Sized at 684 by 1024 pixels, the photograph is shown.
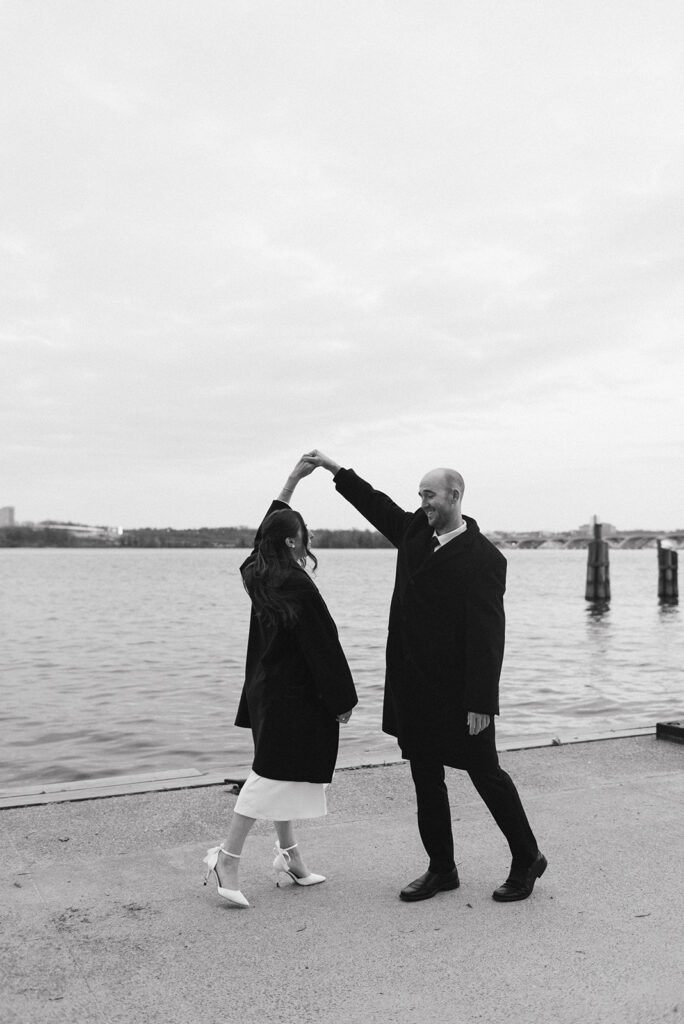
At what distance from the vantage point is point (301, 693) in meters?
4.61

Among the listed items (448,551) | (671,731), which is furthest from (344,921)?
(671,731)

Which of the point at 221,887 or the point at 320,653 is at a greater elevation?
the point at 320,653

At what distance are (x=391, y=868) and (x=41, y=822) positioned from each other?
209 centimetres

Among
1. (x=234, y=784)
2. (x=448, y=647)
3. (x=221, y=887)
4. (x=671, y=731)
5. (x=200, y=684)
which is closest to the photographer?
(x=221, y=887)

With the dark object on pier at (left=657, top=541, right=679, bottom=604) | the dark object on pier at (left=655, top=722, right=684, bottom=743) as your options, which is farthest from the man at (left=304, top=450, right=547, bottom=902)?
the dark object on pier at (left=657, top=541, right=679, bottom=604)

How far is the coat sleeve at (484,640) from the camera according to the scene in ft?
14.8

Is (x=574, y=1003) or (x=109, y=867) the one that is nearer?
(x=574, y=1003)

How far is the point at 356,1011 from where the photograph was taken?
3414 millimetres

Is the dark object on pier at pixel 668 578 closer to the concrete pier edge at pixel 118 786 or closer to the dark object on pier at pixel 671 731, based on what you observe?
the dark object on pier at pixel 671 731

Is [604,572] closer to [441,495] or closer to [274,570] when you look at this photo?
[441,495]

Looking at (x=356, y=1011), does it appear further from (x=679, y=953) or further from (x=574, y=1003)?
(x=679, y=953)

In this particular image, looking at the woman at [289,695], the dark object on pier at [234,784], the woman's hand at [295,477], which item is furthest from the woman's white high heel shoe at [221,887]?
the woman's hand at [295,477]

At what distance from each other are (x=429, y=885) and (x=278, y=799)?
83 cm

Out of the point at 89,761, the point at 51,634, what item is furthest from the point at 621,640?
the point at 89,761
